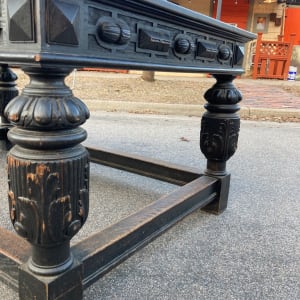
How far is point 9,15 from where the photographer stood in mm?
647

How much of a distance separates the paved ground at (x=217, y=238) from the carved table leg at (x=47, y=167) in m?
0.36

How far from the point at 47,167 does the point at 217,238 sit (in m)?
0.92

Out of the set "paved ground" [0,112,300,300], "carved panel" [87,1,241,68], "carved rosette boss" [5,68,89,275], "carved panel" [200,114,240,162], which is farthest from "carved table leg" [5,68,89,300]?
"carved panel" [200,114,240,162]

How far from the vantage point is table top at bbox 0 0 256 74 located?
0.63m

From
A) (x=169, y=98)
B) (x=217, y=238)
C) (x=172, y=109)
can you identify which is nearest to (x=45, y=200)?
(x=217, y=238)

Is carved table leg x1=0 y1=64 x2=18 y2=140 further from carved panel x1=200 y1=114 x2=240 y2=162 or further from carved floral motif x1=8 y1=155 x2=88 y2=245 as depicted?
carved floral motif x1=8 y1=155 x2=88 y2=245

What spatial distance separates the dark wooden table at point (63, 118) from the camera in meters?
0.66

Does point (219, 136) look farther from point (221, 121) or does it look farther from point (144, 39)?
point (144, 39)

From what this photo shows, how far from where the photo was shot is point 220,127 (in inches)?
60.2

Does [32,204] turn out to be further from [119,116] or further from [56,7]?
[119,116]

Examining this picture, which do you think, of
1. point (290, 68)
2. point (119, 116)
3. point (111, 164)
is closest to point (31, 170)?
point (111, 164)

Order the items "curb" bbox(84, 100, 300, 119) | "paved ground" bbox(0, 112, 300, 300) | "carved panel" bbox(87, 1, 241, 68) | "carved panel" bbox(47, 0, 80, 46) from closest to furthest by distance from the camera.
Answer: "carved panel" bbox(47, 0, 80, 46) → "carved panel" bbox(87, 1, 241, 68) → "paved ground" bbox(0, 112, 300, 300) → "curb" bbox(84, 100, 300, 119)

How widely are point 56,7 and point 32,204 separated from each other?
15.1 inches

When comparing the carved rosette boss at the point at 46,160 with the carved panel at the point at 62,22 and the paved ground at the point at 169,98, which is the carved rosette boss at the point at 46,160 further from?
the paved ground at the point at 169,98
